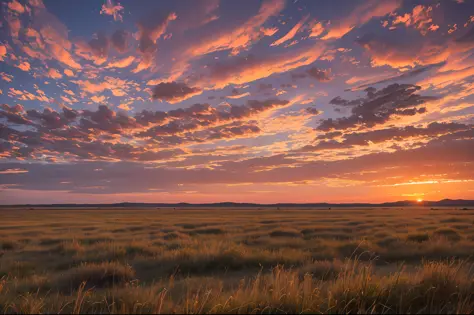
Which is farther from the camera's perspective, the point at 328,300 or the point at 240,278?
the point at 240,278

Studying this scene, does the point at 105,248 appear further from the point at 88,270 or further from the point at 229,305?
the point at 229,305

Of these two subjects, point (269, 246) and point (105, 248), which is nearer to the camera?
point (105, 248)

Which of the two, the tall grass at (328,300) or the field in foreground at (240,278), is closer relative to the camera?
the tall grass at (328,300)

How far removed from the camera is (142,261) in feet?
43.2

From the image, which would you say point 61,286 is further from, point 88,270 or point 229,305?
point 229,305

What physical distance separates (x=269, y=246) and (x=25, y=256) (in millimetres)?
12380

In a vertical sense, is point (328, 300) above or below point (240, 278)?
above

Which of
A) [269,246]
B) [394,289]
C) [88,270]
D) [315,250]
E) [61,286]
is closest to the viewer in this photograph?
[394,289]

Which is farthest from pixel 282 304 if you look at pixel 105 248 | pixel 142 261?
pixel 105 248

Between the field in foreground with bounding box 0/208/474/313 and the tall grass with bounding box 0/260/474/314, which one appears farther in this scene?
the field in foreground with bounding box 0/208/474/313

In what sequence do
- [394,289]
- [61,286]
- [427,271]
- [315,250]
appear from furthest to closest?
[315,250] < [61,286] < [427,271] < [394,289]

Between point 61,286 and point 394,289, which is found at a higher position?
point 394,289

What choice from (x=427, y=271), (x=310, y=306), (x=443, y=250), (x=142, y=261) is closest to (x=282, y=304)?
(x=310, y=306)

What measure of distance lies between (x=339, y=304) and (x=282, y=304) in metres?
0.94
